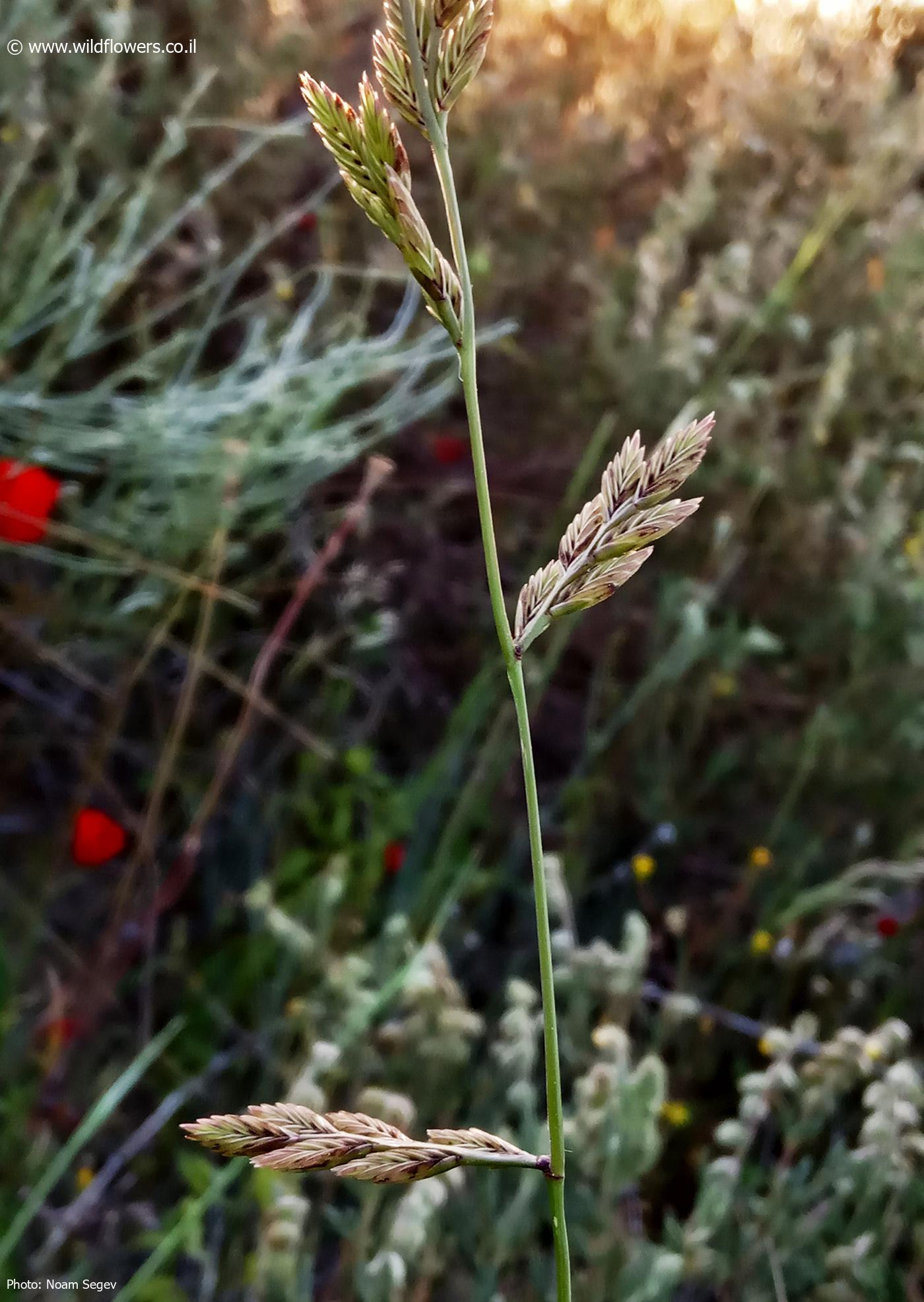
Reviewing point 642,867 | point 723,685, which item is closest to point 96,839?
point 642,867

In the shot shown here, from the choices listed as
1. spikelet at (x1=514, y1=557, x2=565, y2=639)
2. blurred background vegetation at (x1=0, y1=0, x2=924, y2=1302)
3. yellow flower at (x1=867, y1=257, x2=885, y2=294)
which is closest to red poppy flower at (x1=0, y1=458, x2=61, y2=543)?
blurred background vegetation at (x1=0, y1=0, x2=924, y2=1302)

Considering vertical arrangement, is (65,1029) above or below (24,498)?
below

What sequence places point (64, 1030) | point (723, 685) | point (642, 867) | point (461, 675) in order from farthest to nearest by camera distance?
point (461, 675) → point (723, 685) → point (642, 867) → point (64, 1030)

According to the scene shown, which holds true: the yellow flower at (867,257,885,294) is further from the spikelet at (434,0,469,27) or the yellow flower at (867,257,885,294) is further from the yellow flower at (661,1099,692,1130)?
the spikelet at (434,0,469,27)

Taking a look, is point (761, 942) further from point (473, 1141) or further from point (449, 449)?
point (473, 1141)

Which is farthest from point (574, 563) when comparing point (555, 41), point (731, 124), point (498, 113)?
point (555, 41)

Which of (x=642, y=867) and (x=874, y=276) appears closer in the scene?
(x=642, y=867)

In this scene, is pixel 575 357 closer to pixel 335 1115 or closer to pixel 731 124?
pixel 731 124

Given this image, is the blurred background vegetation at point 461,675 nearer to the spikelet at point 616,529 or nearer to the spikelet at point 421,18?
the spikelet at point 616,529

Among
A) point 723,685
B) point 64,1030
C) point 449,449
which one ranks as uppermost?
point 449,449
